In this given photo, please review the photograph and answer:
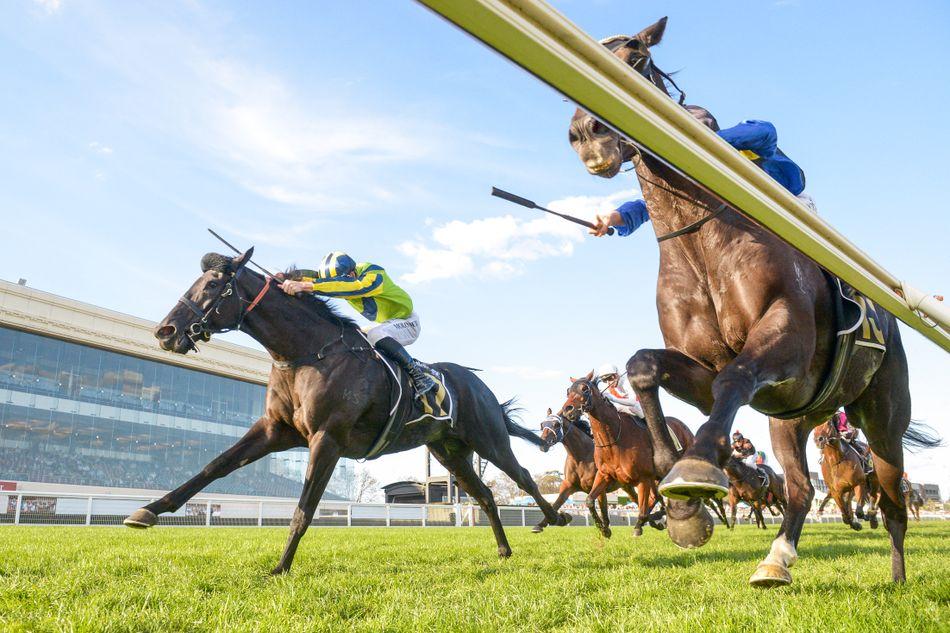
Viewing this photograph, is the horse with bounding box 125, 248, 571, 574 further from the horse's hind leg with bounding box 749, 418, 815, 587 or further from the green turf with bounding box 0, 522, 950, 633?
the horse's hind leg with bounding box 749, 418, 815, 587

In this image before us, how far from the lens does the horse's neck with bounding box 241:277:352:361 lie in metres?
6.32

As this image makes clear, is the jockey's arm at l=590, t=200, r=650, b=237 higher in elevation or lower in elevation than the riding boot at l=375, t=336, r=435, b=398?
higher

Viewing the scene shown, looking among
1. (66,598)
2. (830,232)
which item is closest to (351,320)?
(66,598)

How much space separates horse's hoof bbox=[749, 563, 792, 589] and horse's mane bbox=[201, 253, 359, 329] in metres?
4.62

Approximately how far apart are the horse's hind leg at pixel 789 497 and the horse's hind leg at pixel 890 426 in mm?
511

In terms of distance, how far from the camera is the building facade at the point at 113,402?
3816cm

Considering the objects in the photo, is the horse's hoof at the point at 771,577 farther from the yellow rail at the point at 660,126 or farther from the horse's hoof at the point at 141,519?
the horse's hoof at the point at 141,519

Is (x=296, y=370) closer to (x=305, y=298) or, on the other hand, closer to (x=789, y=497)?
(x=305, y=298)

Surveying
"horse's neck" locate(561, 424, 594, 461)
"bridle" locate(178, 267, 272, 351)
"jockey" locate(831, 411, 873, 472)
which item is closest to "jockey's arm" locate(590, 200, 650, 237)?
"bridle" locate(178, 267, 272, 351)

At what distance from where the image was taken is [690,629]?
2859 millimetres

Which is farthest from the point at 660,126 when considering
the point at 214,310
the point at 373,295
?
the point at 373,295

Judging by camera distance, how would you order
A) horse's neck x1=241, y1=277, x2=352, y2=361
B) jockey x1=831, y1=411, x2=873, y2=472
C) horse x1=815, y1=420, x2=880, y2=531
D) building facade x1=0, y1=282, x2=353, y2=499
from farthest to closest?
building facade x1=0, y1=282, x2=353, y2=499, jockey x1=831, y1=411, x2=873, y2=472, horse x1=815, y1=420, x2=880, y2=531, horse's neck x1=241, y1=277, x2=352, y2=361

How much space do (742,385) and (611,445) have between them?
9.37 m

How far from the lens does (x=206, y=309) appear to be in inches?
247
